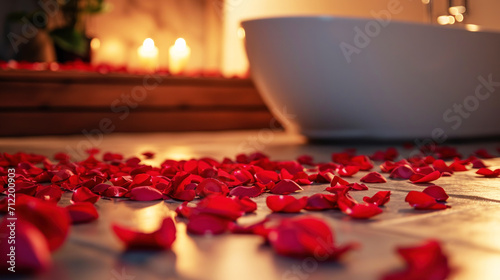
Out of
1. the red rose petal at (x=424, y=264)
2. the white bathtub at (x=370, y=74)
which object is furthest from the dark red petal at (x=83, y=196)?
the white bathtub at (x=370, y=74)

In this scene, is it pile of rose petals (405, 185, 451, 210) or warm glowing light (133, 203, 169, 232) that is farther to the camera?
pile of rose petals (405, 185, 451, 210)

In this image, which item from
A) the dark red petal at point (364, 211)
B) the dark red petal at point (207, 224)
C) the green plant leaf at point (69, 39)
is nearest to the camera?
the dark red petal at point (207, 224)

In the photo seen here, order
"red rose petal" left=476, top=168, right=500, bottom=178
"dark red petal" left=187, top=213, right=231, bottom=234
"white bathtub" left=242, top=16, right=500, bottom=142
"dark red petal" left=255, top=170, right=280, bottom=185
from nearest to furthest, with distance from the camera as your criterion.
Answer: "dark red petal" left=187, top=213, right=231, bottom=234 → "dark red petal" left=255, top=170, right=280, bottom=185 → "red rose petal" left=476, top=168, right=500, bottom=178 → "white bathtub" left=242, top=16, right=500, bottom=142

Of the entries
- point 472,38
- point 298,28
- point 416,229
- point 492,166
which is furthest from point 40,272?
point 472,38

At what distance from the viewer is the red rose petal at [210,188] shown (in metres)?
1.03

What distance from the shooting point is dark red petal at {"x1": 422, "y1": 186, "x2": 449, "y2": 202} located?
1024 millimetres

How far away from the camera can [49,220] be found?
23.6 inches

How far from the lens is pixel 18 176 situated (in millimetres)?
1214

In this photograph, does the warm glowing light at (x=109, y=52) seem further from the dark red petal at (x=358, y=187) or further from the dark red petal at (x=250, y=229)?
the dark red petal at (x=250, y=229)

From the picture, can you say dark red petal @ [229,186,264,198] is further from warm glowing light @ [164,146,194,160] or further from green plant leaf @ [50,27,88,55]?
green plant leaf @ [50,27,88,55]

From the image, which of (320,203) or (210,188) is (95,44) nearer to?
(210,188)

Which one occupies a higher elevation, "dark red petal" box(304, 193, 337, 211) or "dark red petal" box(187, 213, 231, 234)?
"dark red petal" box(187, 213, 231, 234)

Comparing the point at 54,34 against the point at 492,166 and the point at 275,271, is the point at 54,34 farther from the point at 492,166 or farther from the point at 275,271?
the point at 275,271

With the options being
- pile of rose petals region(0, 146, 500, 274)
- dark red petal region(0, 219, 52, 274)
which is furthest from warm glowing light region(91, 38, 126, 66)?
dark red petal region(0, 219, 52, 274)
